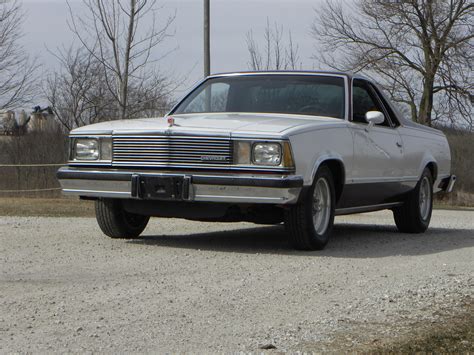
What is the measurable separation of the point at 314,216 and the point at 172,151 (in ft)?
4.78

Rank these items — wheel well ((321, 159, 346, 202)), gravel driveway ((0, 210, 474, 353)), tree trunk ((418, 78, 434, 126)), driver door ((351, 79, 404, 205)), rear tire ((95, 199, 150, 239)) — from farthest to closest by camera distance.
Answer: tree trunk ((418, 78, 434, 126))
driver door ((351, 79, 404, 205))
rear tire ((95, 199, 150, 239))
wheel well ((321, 159, 346, 202))
gravel driveway ((0, 210, 474, 353))

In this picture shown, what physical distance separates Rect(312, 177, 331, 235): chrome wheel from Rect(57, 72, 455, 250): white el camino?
0.04 feet

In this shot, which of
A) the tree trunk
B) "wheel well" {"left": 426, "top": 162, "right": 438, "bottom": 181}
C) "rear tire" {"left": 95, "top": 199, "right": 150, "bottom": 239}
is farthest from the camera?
the tree trunk

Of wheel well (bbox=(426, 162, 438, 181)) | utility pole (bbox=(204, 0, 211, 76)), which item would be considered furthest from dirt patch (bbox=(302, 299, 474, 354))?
utility pole (bbox=(204, 0, 211, 76))

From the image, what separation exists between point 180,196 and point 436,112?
31.1 meters

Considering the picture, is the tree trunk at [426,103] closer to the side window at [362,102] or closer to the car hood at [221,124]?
the side window at [362,102]

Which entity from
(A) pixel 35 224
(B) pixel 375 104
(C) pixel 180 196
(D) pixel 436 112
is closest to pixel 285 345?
(C) pixel 180 196

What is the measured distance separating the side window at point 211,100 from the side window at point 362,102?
1.35 meters

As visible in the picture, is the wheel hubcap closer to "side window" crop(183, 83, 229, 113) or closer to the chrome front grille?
"side window" crop(183, 83, 229, 113)

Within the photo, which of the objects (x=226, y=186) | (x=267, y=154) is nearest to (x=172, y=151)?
(x=226, y=186)

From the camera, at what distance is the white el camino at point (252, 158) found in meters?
7.94

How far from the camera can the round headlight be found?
7891 mm

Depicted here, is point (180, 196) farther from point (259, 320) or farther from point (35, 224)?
point (35, 224)

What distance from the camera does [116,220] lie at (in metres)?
9.09
